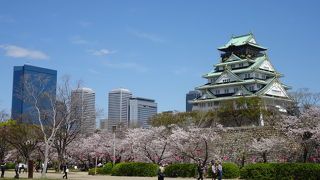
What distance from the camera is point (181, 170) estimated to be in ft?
127

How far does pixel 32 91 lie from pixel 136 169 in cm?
1324

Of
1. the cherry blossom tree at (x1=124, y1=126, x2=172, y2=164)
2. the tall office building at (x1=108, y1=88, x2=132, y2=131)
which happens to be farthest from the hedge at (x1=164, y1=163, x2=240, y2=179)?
the tall office building at (x1=108, y1=88, x2=132, y2=131)

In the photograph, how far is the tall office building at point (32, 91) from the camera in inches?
1468

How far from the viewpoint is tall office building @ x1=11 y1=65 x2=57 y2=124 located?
122 feet

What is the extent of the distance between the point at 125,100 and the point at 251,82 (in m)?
123

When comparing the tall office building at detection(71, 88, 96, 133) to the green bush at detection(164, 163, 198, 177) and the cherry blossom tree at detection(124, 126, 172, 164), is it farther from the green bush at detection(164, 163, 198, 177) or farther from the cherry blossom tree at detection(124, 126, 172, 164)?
the green bush at detection(164, 163, 198, 177)

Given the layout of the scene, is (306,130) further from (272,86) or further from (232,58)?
(232,58)

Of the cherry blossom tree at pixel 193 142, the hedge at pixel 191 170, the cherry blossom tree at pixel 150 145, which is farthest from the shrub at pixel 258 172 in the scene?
the cherry blossom tree at pixel 150 145

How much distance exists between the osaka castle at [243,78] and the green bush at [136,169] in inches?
1034

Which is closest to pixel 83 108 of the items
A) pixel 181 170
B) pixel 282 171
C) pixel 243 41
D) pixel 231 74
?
pixel 181 170

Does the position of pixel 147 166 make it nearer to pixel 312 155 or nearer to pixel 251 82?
pixel 312 155

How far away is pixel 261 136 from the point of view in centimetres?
4516

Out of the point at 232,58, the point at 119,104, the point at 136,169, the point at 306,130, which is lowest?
the point at 136,169

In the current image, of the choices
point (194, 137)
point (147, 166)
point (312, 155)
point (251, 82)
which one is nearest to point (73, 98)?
point (147, 166)
